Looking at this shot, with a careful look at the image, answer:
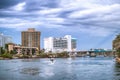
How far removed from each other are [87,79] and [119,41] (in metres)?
122

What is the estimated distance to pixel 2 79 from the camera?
61.9m

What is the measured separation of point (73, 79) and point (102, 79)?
5.54m

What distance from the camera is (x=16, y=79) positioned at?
61781 mm

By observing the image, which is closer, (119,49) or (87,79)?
(87,79)

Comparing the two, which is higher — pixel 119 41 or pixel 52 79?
pixel 119 41

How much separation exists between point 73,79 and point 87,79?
264 centimetres

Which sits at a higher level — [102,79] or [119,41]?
[119,41]

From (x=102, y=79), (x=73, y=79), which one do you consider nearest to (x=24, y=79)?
(x=73, y=79)

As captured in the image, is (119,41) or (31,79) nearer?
(31,79)

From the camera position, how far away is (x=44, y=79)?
202 ft

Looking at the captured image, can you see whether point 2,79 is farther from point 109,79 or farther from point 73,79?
point 109,79

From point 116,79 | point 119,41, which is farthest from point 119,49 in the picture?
point 116,79

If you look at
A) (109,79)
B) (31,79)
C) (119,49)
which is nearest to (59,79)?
(31,79)

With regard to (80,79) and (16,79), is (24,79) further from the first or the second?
(80,79)
